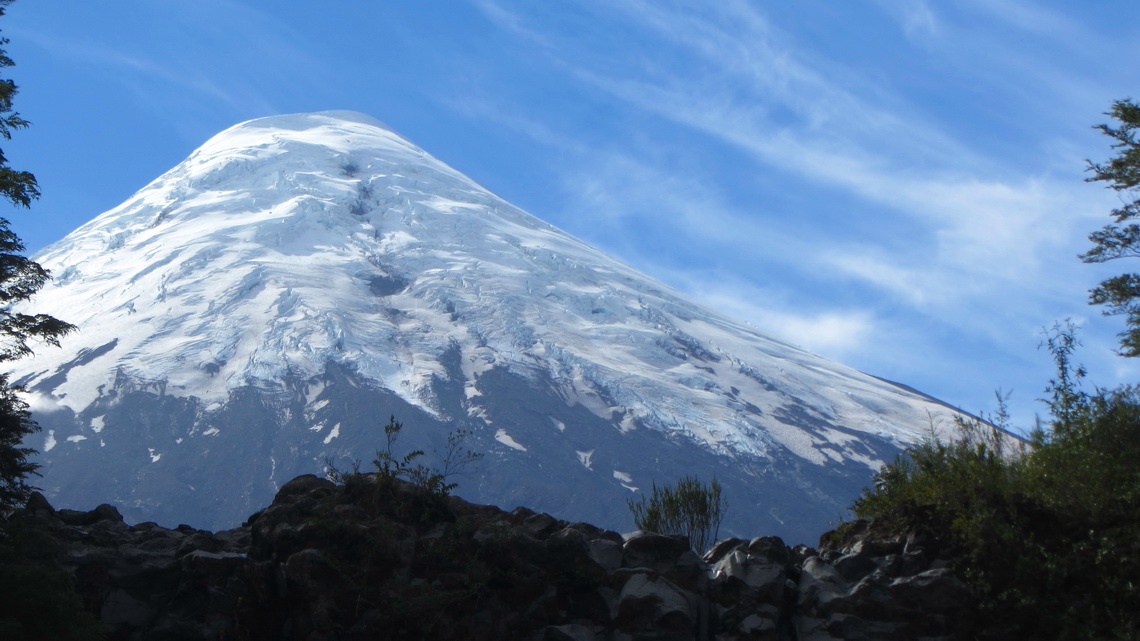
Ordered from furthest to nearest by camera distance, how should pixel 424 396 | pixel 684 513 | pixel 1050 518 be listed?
pixel 424 396 < pixel 684 513 < pixel 1050 518

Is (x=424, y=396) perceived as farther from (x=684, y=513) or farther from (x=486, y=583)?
(x=486, y=583)

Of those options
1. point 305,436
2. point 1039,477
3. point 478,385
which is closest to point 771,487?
point 478,385

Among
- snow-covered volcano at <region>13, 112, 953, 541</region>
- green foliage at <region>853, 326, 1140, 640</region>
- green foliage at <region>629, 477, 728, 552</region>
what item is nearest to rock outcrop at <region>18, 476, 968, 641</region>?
green foliage at <region>853, 326, 1140, 640</region>

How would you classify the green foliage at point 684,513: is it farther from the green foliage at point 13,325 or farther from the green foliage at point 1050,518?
the green foliage at point 13,325

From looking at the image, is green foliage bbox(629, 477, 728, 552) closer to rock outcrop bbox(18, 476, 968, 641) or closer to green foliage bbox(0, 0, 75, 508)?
rock outcrop bbox(18, 476, 968, 641)

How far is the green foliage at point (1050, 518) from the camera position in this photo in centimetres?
1299

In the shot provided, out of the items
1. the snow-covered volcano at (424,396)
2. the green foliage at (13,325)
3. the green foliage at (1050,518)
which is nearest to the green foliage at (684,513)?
the green foliage at (1050,518)

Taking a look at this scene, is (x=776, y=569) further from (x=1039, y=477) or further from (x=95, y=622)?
(x=95, y=622)

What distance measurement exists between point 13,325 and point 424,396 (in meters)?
147

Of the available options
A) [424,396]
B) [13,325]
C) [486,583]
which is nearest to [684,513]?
[486,583]

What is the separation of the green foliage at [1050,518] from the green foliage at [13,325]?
12603 millimetres

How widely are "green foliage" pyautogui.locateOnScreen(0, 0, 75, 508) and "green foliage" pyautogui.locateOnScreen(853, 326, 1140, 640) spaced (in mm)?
12603

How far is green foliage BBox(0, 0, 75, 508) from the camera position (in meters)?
14.6

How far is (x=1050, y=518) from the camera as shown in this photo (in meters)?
13.9
